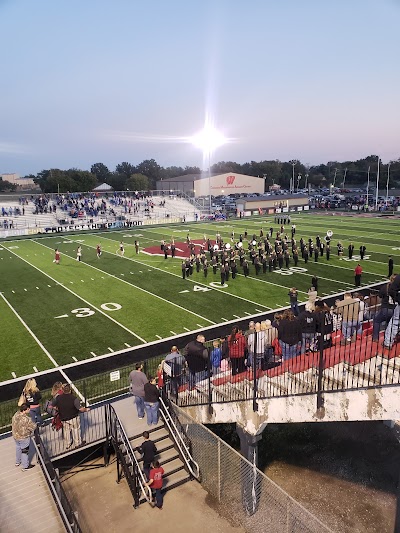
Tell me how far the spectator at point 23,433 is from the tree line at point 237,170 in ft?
275

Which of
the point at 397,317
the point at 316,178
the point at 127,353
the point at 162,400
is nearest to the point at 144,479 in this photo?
the point at 162,400

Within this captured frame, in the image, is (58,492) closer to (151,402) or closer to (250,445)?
(151,402)

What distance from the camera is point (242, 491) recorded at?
769cm

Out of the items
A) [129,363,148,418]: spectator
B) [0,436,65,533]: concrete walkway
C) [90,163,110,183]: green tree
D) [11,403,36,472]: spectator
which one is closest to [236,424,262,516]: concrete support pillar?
[129,363,148,418]: spectator

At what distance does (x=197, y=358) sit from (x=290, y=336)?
1952 millimetres

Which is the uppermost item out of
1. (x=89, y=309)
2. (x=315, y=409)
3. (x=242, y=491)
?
(x=315, y=409)

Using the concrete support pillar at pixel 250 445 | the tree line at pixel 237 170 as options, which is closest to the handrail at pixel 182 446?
the concrete support pillar at pixel 250 445

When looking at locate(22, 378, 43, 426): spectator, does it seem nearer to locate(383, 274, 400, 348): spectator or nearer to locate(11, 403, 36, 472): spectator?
locate(11, 403, 36, 472): spectator

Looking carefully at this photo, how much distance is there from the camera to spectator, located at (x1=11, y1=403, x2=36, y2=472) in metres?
8.23

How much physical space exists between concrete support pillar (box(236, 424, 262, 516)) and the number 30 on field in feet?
39.6

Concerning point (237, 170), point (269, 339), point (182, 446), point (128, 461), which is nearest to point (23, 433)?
point (128, 461)

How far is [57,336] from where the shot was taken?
16.5 metres

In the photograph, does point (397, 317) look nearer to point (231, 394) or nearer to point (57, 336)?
point (231, 394)

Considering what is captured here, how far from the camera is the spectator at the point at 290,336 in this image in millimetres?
8508
